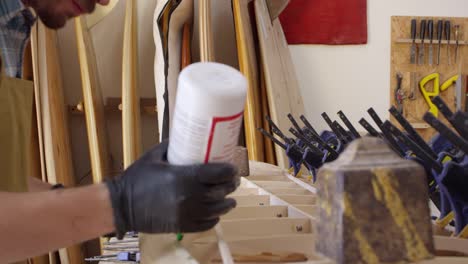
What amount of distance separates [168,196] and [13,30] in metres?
0.96

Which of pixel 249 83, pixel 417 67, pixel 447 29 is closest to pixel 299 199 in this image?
pixel 249 83

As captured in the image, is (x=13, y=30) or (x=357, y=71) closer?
(x=13, y=30)

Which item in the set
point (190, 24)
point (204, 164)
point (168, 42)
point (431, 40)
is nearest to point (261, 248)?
point (204, 164)

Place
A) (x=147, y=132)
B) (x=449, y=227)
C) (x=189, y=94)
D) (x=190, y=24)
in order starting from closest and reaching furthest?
1. (x=189, y=94)
2. (x=449, y=227)
3. (x=190, y=24)
4. (x=147, y=132)

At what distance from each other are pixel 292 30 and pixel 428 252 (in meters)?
3.15

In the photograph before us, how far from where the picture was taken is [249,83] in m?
2.92

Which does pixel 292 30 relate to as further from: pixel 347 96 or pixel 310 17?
pixel 347 96

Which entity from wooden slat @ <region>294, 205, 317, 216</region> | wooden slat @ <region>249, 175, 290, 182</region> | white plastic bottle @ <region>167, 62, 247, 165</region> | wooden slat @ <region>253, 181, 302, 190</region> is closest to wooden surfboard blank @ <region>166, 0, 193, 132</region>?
wooden slat @ <region>249, 175, 290, 182</region>

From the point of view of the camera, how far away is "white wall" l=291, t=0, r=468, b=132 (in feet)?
12.0

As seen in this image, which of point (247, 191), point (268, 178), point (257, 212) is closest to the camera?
point (257, 212)

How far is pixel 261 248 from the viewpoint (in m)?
1.01

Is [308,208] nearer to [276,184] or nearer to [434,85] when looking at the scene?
[276,184]

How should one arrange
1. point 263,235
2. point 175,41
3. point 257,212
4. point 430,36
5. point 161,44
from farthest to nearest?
1. point 430,36
2. point 175,41
3. point 161,44
4. point 257,212
5. point 263,235

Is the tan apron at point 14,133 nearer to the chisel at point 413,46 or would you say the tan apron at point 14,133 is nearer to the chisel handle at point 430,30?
the chisel at point 413,46
